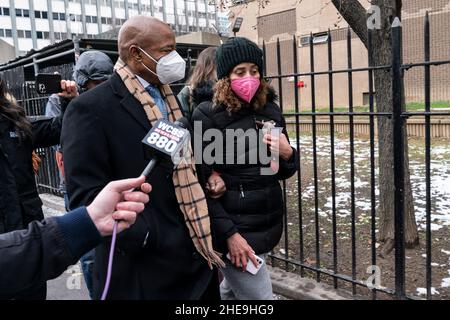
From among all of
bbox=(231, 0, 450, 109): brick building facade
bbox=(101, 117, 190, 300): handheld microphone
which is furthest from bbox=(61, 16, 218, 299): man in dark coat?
bbox=(231, 0, 450, 109): brick building facade

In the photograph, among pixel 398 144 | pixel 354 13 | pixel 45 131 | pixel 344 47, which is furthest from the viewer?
pixel 344 47

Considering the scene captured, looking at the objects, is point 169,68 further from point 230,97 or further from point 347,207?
point 347,207

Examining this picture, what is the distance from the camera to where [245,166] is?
8.50ft

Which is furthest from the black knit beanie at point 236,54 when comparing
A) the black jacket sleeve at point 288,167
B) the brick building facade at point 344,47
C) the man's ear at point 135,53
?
A: the brick building facade at point 344,47

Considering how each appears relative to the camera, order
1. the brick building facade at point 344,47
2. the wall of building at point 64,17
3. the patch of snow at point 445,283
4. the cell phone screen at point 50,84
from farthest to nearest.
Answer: the wall of building at point 64,17 < the brick building facade at point 344,47 < the patch of snow at point 445,283 < the cell phone screen at point 50,84

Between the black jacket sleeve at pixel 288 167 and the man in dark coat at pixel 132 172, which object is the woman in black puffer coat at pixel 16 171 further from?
the black jacket sleeve at pixel 288 167

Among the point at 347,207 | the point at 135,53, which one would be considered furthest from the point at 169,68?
the point at 347,207

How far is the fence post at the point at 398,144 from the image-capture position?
3020 mm

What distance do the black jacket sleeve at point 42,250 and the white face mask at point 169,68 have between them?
3.37ft

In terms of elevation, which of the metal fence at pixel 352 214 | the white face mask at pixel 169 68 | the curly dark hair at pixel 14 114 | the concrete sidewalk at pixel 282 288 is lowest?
the concrete sidewalk at pixel 282 288

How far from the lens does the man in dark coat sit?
73.9 inches

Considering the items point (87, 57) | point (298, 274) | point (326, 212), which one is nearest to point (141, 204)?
point (87, 57)

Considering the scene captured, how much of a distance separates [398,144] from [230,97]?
1291mm
